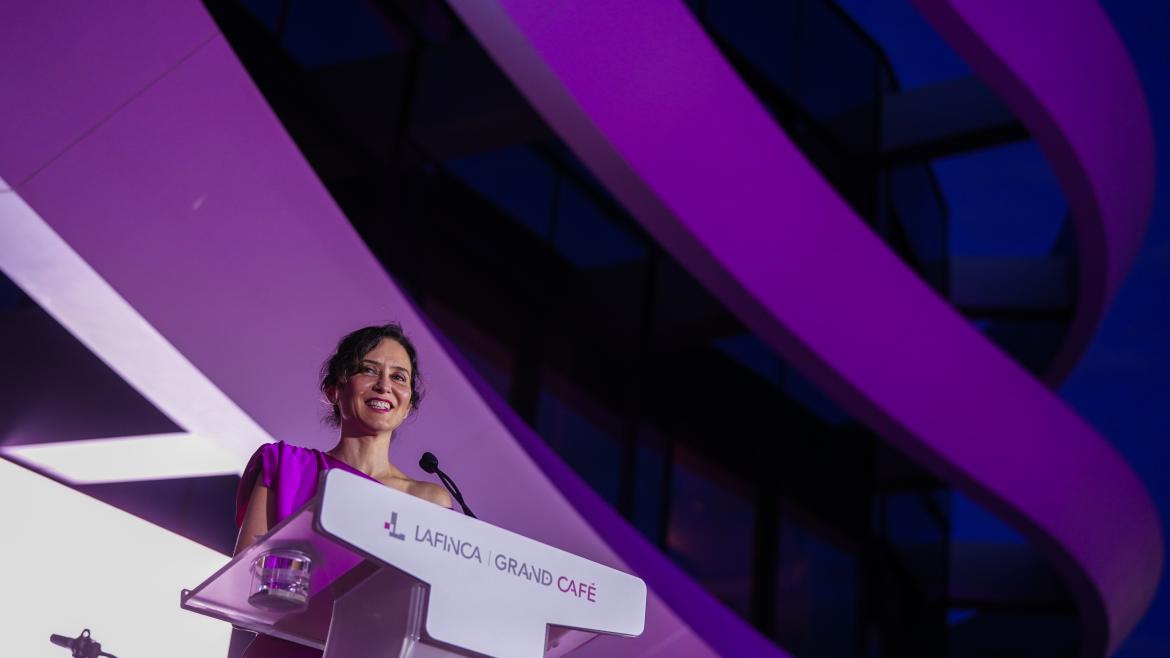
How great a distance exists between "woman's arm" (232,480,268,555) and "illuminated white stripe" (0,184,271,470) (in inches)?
61.0

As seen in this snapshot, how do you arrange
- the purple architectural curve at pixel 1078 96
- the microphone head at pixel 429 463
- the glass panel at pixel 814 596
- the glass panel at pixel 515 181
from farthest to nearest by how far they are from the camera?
the glass panel at pixel 814 596 < the glass panel at pixel 515 181 < the purple architectural curve at pixel 1078 96 < the microphone head at pixel 429 463

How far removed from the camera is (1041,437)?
7.53 meters

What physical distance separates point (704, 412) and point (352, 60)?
3933 mm

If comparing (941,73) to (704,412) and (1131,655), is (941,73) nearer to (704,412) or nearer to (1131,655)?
(1131,655)

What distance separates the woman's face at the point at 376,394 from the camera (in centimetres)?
273

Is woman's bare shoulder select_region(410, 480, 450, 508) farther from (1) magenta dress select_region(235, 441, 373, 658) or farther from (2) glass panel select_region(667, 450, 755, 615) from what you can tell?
(2) glass panel select_region(667, 450, 755, 615)

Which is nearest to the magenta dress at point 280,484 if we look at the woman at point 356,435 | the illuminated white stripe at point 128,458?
the woman at point 356,435

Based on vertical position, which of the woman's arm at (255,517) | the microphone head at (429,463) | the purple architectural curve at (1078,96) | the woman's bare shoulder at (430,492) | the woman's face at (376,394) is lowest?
the woman's arm at (255,517)

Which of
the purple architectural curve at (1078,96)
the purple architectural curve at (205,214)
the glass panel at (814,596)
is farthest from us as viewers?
the glass panel at (814,596)

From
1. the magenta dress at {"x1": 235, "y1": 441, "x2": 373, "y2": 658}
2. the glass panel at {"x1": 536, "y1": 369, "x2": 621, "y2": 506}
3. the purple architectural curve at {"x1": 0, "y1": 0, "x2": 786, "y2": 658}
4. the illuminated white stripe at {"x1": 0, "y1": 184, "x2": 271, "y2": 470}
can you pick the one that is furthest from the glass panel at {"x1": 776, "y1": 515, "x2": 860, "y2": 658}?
the magenta dress at {"x1": 235, "y1": 441, "x2": 373, "y2": 658}

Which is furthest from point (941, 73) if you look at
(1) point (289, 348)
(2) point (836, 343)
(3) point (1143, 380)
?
(1) point (289, 348)

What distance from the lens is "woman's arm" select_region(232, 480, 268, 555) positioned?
2.40 metres

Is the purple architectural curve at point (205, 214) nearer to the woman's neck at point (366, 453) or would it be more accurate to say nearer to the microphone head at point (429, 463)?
the woman's neck at point (366, 453)

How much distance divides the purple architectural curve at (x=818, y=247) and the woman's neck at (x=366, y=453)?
2.47m
